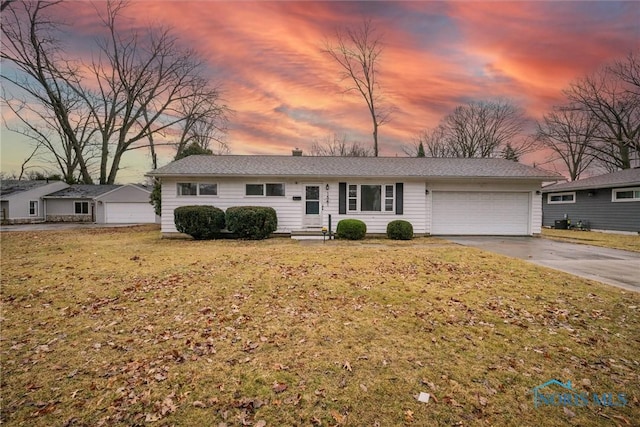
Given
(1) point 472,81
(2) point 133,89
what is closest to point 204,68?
(2) point 133,89

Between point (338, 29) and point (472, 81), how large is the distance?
12.4 m

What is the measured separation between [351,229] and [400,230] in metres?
2.19

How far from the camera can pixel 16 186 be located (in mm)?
29672

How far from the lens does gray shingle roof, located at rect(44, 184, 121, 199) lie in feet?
97.6

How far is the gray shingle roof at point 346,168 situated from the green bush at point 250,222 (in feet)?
5.67

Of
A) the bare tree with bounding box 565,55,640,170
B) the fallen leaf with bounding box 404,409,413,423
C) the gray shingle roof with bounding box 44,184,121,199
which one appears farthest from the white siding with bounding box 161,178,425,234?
the bare tree with bounding box 565,55,640,170

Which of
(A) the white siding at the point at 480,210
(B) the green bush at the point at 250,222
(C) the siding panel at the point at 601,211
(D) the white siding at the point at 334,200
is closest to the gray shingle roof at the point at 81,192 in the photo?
(D) the white siding at the point at 334,200

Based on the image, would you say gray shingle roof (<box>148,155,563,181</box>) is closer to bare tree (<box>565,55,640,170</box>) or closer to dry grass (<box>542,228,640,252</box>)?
dry grass (<box>542,228,640,252</box>)

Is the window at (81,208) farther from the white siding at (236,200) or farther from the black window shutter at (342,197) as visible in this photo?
the black window shutter at (342,197)

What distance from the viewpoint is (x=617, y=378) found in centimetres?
318

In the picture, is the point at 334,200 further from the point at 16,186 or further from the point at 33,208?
the point at 16,186

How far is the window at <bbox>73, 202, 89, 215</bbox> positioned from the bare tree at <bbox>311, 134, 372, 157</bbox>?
79.5 feet

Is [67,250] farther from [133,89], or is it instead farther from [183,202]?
[133,89]

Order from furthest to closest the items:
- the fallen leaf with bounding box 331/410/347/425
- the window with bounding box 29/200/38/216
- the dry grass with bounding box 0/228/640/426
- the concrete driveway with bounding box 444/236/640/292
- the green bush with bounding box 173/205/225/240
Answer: the window with bounding box 29/200/38/216 < the green bush with bounding box 173/205/225/240 < the concrete driveway with bounding box 444/236/640/292 < the dry grass with bounding box 0/228/640/426 < the fallen leaf with bounding box 331/410/347/425
